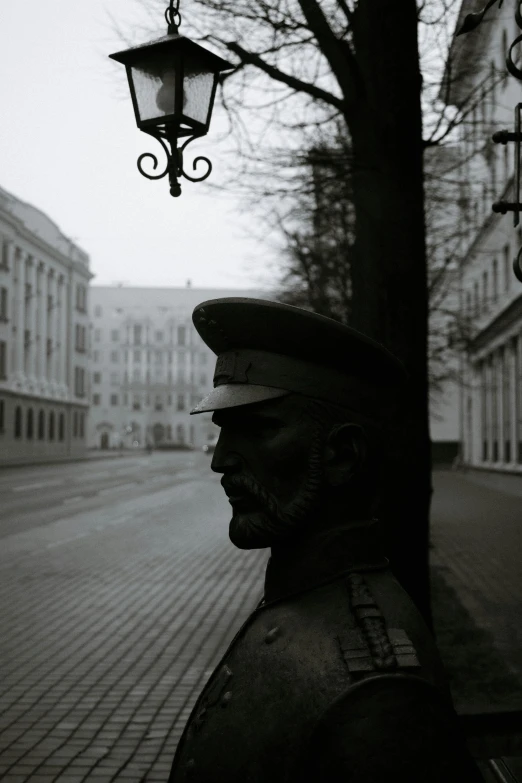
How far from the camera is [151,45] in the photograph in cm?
609

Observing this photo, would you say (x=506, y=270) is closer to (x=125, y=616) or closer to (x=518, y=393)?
(x=518, y=393)

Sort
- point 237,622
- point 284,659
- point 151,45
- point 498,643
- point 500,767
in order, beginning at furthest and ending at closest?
point 237,622 < point 498,643 < point 151,45 < point 500,767 < point 284,659

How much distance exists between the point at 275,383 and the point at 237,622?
8.02 m

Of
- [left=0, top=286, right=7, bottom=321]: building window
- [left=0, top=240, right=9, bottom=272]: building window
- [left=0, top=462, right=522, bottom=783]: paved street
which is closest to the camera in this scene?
[left=0, top=462, right=522, bottom=783]: paved street

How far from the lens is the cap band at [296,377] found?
6.55 feet

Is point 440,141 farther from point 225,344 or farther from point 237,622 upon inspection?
point 225,344

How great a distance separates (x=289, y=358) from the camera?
6.62 feet

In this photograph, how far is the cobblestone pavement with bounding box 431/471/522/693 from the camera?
8.63 metres

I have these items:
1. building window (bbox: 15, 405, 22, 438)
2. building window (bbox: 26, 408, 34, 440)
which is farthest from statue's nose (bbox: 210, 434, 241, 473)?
building window (bbox: 26, 408, 34, 440)

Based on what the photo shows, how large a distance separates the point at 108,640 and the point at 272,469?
23.7 feet

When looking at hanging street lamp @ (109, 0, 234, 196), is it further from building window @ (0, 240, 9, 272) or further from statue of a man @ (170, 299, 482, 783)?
building window @ (0, 240, 9, 272)

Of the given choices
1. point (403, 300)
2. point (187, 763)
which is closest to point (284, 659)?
point (187, 763)

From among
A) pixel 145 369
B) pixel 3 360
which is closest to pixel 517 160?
pixel 3 360

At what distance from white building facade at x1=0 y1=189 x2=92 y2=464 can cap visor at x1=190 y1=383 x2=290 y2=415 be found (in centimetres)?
5488
